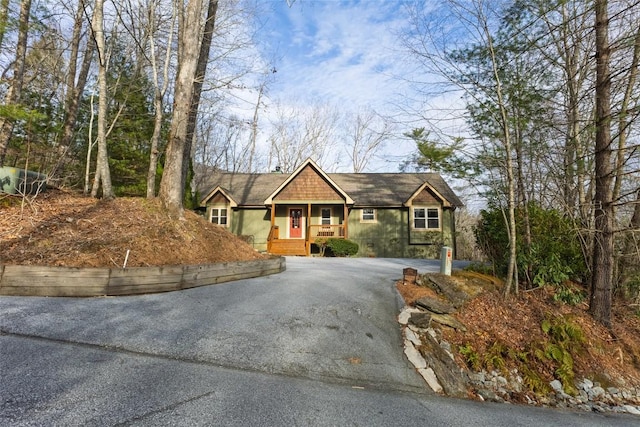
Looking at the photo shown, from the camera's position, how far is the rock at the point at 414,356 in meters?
4.09

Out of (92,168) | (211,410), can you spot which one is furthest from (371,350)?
(92,168)

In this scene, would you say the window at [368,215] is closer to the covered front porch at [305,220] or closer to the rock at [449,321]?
the covered front porch at [305,220]

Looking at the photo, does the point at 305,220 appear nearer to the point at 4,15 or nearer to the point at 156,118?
the point at 156,118

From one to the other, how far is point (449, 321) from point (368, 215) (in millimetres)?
13300

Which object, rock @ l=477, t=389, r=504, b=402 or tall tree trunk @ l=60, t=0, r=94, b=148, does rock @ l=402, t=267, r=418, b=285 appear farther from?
tall tree trunk @ l=60, t=0, r=94, b=148

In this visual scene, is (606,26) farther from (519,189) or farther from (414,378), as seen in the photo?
(414,378)

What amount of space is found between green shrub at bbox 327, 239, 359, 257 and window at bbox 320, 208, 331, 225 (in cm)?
228

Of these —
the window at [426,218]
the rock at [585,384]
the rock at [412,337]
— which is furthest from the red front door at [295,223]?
the rock at [585,384]

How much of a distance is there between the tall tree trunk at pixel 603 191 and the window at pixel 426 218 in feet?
38.2

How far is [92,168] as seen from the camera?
46.6ft

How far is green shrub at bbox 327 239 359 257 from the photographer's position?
16.3m

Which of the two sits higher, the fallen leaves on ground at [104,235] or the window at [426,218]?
the window at [426,218]

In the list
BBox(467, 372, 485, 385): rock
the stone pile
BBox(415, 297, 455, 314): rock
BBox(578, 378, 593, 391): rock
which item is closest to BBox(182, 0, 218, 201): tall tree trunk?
BBox(415, 297, 455, 314): rock

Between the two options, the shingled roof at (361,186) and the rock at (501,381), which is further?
the shingled roof at (361,186)
